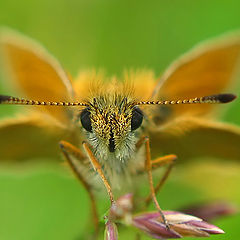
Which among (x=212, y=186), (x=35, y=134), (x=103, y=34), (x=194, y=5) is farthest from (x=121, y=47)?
(x=35, y=134)

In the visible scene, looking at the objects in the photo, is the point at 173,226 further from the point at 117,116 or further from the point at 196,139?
the point at 196,139

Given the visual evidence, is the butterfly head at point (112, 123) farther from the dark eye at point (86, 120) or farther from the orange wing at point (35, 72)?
the orange wing at point (35, 72)

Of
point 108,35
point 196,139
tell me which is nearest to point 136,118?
point 196,139

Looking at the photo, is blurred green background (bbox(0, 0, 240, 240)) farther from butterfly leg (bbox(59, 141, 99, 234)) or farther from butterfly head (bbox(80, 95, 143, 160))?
butterfly head (bbox(80, 95, 143, 160))

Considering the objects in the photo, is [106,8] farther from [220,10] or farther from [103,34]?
[220,10]

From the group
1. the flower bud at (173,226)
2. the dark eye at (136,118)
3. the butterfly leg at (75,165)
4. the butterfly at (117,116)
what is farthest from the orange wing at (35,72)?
the flower bud at (173,226)

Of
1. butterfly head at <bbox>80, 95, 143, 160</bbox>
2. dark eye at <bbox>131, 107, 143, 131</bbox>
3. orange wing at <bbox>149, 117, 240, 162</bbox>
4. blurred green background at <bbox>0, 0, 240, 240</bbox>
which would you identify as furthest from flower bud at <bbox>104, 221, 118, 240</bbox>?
blurred green background at <bbox>0, 0, 240, 240</bbox>
